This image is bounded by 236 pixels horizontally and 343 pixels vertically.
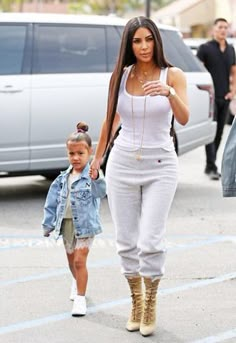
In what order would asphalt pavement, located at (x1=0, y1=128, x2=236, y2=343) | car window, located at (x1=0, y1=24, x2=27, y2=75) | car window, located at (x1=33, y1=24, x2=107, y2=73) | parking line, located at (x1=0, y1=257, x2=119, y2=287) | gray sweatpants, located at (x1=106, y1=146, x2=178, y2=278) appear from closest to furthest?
gray sweatpants, located at (x1=106, y1=146, x2=178, y2=278)
asphalt pavement, located at (x1=0, y1=128, x2=236, y2=343)
parking line, located at (x1=0, y1=257, x2=119, y2=287)
car window, located at (x1=0, y1=24, x2=27, y2=75)
car window, located at (x1=33, y1=24, x2=107, y2=73)

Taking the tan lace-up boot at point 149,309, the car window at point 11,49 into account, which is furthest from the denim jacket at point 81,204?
the car window at point 11,49

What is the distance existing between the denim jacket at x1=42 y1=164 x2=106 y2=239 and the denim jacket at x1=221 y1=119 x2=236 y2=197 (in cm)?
92

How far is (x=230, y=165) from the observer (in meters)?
5.29

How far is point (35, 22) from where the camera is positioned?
1010 cm

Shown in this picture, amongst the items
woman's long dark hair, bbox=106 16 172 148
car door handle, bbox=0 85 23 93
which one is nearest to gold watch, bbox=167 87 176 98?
woman's long dark hair, bbox=106 16 172 148

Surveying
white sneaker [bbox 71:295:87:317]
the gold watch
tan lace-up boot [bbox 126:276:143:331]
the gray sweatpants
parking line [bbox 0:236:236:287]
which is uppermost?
the gold watch

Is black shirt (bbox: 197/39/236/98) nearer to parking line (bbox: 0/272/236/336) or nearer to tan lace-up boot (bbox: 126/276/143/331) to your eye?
parking line (bbox: 0/272/236/336)

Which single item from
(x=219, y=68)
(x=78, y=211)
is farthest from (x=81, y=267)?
(x=219, y=68)

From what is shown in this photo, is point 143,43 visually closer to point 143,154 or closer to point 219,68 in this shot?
point 143,154

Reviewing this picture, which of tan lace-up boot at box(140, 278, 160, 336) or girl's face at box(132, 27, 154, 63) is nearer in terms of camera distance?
girl's face at box(132, 27, 154, 63)

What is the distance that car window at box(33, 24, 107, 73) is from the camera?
1009cm

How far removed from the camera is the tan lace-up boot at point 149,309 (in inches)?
216

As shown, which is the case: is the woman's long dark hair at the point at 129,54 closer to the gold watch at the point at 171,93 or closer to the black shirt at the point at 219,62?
the gold watch at the point at 171,93

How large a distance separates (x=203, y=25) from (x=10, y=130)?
47113 millimetres
